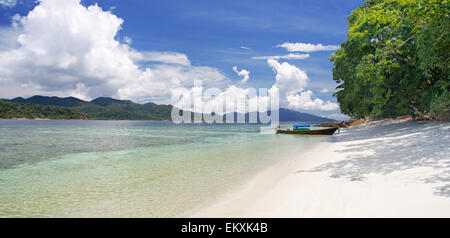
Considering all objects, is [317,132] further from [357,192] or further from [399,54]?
[357,192]

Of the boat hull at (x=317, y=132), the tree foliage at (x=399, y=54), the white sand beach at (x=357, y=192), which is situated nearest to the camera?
the white sand beach at (x=357, y=192)

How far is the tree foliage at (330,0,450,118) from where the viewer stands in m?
10.5

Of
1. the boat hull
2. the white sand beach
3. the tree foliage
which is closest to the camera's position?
the white sand beach

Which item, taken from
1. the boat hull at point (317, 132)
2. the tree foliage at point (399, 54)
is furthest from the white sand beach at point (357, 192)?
the boat hull at point (317, 132)

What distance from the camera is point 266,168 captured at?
12188 millimetres

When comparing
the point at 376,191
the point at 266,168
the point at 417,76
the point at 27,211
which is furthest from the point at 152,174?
the point at 417,76

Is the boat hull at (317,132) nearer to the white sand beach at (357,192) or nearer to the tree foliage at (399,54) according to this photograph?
the tree foliage at (399,54)

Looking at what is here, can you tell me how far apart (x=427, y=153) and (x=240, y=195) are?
8.43m

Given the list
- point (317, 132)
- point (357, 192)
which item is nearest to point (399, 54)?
point (357, 192)

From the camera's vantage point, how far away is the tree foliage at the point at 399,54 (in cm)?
1046

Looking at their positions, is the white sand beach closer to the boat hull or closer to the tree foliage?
the tree foliage

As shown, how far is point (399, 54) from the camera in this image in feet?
59.2

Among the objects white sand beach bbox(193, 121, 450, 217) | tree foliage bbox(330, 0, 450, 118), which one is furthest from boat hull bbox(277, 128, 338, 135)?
white sand beach bbox(193, 121, 450, 217)
